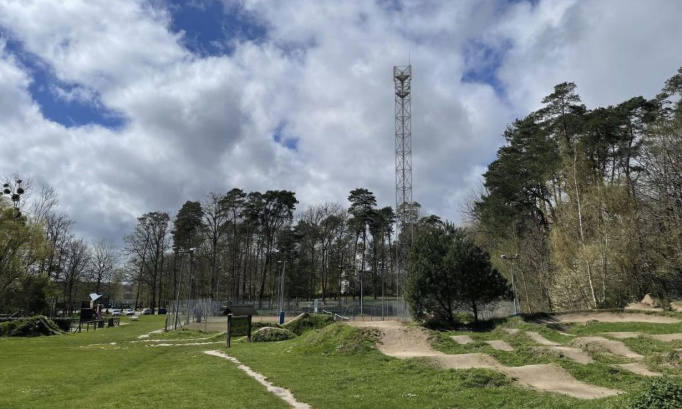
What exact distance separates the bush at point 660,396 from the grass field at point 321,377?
2.50 feet

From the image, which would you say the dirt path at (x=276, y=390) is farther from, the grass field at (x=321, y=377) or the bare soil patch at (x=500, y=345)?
the bare soil patch at (x=500, y=345)

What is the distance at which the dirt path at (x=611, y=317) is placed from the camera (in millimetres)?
22075

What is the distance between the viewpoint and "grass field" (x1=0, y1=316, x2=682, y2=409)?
9.71m

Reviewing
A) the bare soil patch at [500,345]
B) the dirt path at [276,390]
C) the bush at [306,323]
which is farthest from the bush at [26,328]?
the bare soil patch at [500,345]

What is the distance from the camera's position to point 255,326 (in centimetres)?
3250

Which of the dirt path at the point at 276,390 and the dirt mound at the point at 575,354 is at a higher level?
the dirt mound at the point at 575,354

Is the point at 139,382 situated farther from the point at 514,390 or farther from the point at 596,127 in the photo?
the point at 596,127

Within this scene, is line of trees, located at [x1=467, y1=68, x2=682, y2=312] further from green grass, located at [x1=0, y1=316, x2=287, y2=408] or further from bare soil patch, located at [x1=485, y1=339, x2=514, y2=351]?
green grass, located at [x1=0, y1=316, x2=287, y2=408]

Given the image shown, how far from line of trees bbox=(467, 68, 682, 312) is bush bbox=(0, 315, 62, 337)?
35.9 meters

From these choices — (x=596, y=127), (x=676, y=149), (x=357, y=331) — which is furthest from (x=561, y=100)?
(x=357, y=331)

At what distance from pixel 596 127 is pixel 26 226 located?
161 feet

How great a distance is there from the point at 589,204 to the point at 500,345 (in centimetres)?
1823

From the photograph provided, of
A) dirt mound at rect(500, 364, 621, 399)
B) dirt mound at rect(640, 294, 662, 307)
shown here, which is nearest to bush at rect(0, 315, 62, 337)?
dirt mound at rect(500, 364, 621, 399)

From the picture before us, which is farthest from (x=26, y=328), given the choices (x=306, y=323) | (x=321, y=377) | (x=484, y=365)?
(x=484, y=365)
